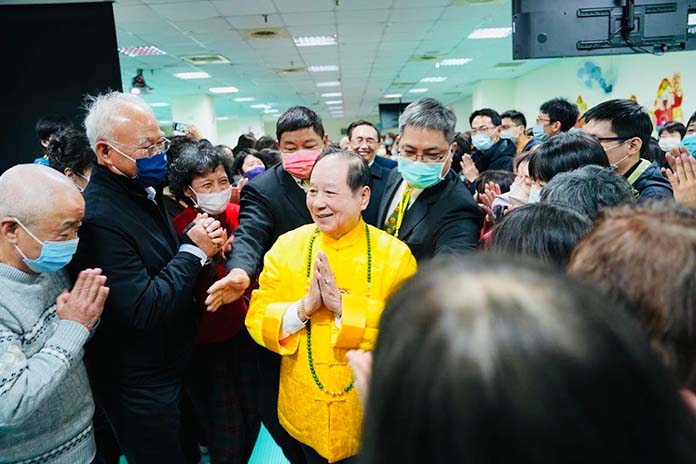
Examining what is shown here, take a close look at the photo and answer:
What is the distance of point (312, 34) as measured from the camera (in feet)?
22.7

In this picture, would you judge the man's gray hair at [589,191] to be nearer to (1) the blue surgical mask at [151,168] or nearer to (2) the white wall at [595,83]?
(1) the blue surgical mask at [151,168]

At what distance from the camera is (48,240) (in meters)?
1.23

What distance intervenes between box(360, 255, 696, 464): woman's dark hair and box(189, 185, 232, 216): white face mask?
171 cm

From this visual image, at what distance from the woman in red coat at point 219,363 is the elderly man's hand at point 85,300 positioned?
0.63 meters

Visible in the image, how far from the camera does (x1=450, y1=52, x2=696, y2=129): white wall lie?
6531mm

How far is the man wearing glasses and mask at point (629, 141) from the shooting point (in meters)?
2.14

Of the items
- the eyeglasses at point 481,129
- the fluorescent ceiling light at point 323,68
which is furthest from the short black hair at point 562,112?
the fluorescent ceiling light at point 323,68

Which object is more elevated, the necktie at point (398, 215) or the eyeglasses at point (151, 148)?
the eyeglasses at point (151, 148)

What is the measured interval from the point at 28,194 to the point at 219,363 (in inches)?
41.4

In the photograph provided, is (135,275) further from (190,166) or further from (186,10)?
(186,10)

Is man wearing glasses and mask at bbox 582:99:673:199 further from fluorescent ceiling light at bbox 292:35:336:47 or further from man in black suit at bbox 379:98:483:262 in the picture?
fluorescent ceiling light at bbox 292:35:336:47

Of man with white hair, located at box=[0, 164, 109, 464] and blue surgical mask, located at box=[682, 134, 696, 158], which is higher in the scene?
blue surgical mask, located at box=[682, 134, 696, 158]

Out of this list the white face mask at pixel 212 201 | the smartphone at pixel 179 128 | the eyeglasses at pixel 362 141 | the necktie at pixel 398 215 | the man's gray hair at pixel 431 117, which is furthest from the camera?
the eyeglasses at pixel 362 141

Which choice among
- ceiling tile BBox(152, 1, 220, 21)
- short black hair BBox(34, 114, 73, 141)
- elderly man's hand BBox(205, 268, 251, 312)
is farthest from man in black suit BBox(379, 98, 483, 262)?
ceiling tile BBox(152, 1, 220, 21)
